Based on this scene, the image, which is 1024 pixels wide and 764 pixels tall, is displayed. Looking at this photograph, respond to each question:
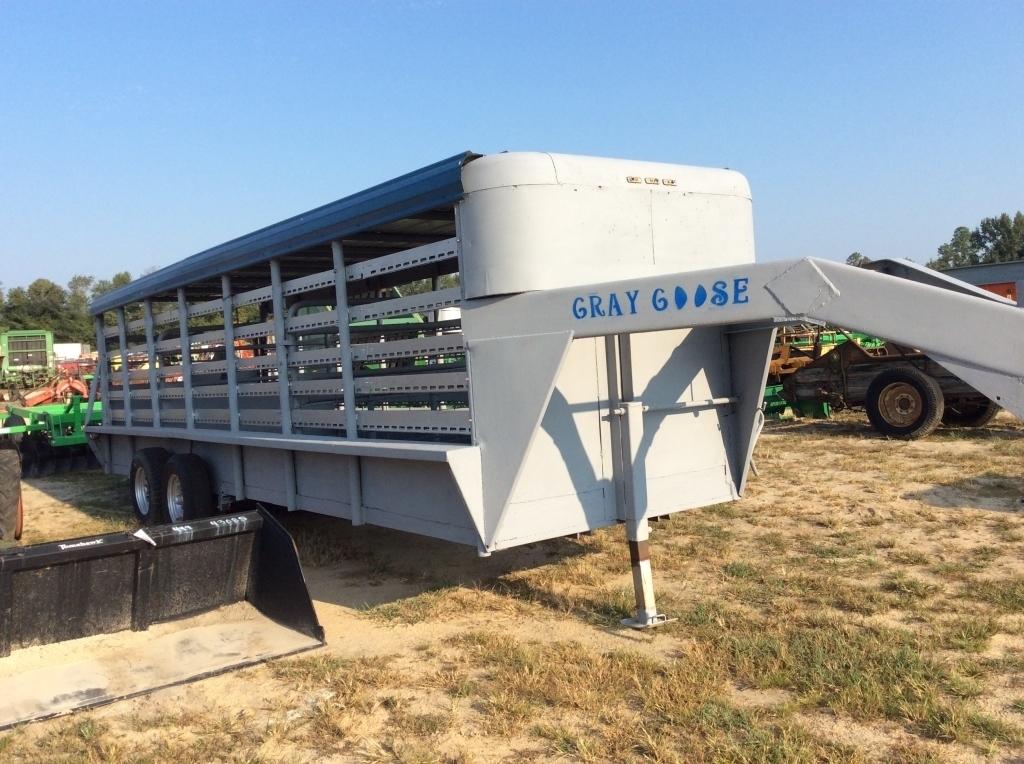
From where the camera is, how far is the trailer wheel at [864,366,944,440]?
37.5 ft

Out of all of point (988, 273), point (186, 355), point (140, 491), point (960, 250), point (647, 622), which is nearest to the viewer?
point (647, 622)

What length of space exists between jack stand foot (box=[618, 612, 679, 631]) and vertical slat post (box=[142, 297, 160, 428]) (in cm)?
510

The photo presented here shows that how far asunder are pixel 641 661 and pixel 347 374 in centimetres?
236

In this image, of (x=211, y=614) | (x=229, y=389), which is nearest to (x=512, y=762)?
(x=211, y=614)

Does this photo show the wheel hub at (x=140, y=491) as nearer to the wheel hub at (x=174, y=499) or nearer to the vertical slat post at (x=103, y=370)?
the wheel hub at (x=174, y=499)

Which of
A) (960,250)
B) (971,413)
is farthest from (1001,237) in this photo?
(971,413)

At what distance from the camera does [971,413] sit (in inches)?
479

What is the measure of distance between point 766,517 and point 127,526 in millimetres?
5804

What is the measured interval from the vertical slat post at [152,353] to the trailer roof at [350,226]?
15.1 inches

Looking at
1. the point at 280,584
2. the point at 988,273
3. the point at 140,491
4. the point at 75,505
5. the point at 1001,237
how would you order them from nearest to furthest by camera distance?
1. the point at 280,584
2. the point at 140,491
3. the point at 75,505
4. the point at 988,273
5. the point at 1001,237

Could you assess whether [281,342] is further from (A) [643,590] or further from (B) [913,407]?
(B) [913,407]

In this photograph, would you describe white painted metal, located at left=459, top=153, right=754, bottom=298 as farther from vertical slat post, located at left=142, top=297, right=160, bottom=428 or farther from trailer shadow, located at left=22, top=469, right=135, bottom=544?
trailer shadow, located at left=22, top=469, right=135, bottom=544

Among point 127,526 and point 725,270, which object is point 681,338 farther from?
point 127,526

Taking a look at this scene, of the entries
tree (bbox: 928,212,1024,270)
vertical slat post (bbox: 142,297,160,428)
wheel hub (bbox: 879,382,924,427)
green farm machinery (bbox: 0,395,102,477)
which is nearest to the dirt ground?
vertical slat post (bbox: 142,297,160,428)
